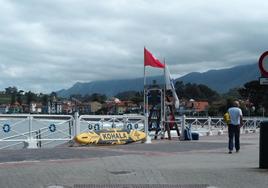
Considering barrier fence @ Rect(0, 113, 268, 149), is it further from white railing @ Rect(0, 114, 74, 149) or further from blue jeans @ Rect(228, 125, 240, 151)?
blue jeans @ Rect(228, 125, 240, 151)

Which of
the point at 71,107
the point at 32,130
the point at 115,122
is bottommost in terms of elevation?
the point at 32,130

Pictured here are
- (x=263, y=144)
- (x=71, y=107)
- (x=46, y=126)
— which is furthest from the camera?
(x=71, y=107)

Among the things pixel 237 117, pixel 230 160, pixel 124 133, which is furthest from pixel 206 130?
pixel 230 160

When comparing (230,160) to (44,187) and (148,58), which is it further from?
(148,58)

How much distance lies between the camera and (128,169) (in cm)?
1245

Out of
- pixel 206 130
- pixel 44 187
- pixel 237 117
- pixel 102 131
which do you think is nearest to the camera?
pixel 44 187

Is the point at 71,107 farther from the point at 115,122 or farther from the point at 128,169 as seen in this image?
the point at 128,169

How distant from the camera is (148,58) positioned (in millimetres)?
26094

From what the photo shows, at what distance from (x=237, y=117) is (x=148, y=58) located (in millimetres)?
9399

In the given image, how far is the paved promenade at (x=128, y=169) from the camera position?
10.4m

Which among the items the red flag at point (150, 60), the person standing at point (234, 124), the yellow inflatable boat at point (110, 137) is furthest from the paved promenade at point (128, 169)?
the red flag at point (150, 60)

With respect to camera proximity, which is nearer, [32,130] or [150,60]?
[32,130]

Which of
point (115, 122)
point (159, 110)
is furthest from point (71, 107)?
point (159, 110)

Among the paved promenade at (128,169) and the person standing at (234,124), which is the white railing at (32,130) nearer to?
the paved promenade at (128,169)
